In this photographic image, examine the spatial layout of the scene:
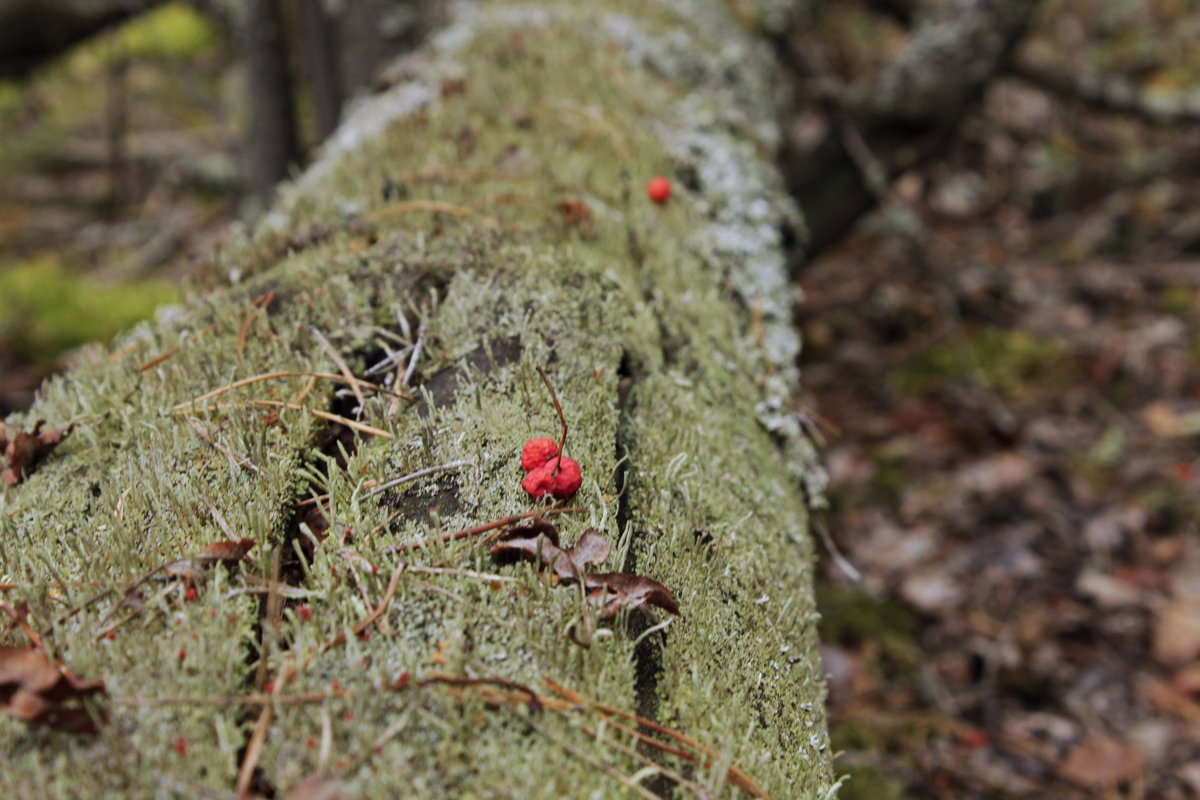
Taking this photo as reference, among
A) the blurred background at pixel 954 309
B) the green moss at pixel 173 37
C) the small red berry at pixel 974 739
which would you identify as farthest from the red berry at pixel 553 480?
the green moss at pixel 173 37

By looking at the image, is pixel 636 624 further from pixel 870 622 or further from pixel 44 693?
pixel 870 622

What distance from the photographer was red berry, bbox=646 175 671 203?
2229 millimetres

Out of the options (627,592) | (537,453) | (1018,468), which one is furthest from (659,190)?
(1018,468)

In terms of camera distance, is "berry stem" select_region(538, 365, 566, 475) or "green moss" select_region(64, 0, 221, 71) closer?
"berry stem" select_region(538, 365, 566, 475)

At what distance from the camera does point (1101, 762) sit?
269 cm

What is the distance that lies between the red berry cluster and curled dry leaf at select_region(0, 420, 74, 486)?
0.88 m

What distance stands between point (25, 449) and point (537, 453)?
3.06 feet

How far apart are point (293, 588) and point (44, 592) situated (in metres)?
0.33

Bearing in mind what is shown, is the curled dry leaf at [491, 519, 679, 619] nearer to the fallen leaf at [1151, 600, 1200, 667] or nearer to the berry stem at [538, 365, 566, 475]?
the berry stem at [538, 365, 566, 475]

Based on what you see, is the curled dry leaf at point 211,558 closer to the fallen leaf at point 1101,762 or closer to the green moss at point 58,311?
the fallen leaf at point 1101,762

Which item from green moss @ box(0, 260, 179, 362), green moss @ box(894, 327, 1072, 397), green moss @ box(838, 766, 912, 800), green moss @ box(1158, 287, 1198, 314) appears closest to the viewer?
green moss @ box(838, 766, 912, 800)

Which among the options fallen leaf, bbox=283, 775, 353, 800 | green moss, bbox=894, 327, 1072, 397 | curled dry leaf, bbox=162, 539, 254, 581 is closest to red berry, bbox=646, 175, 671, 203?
curled dry leaf, bbox=162, 539, 254, 581

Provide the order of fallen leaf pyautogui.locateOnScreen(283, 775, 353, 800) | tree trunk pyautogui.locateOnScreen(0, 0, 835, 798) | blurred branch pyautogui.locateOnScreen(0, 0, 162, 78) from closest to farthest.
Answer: fallen leaf pyautogui.locateOnScreen(283, 775, 353, 800) → tree trunk pyautogui.locateOnScreen(0, 0, 835, 798) → blurred branch pyautogui.locateOnScreen(0, 0, 162, 78)

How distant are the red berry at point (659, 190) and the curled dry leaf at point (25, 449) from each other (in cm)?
150
